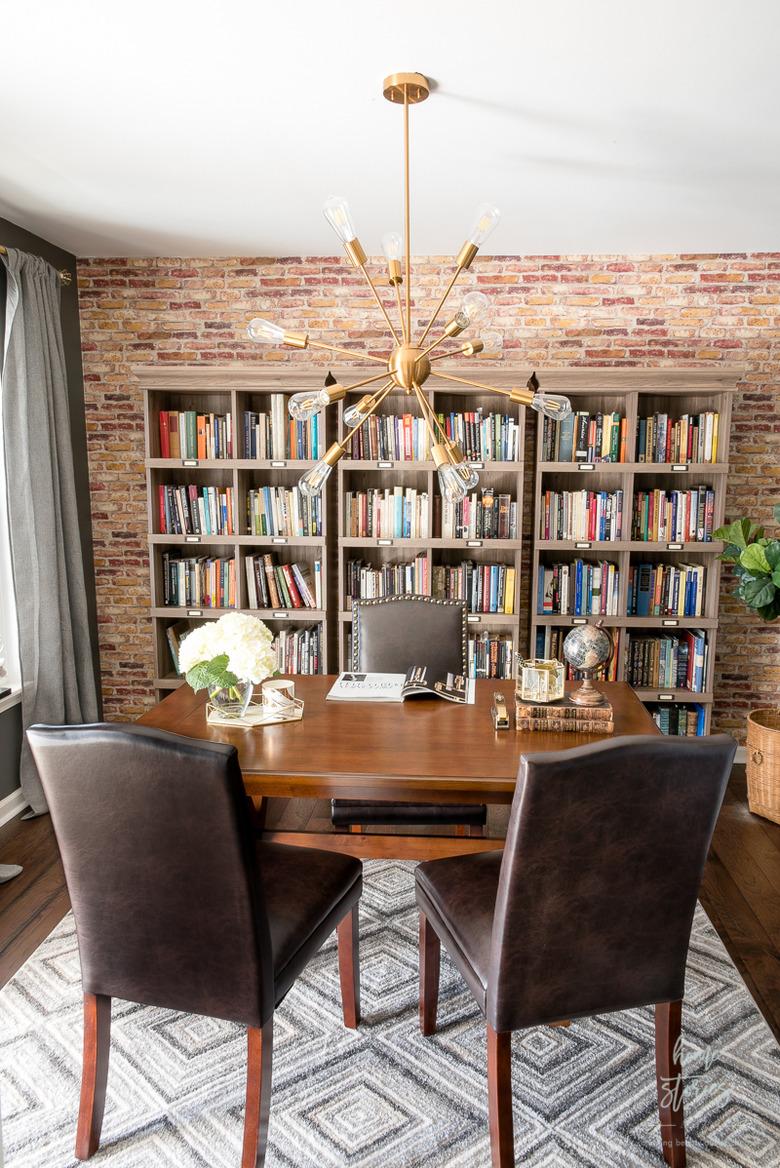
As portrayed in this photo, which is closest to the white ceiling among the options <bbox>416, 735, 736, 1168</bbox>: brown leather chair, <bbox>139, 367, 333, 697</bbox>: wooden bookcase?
<bbox>139, 367, 333, 697</bbox>: wooden bookcase

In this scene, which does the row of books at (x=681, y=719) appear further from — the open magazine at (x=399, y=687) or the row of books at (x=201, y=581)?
the row of books at (x=201, y=581)

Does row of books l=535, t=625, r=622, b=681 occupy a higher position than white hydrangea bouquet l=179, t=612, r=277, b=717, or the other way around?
white hydrangea bouquet l=179, t=612, r=277, b=717

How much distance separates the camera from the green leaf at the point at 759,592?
3496 millimetres

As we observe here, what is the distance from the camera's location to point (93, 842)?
1645 millimetres

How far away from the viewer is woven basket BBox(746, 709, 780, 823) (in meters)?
3.57

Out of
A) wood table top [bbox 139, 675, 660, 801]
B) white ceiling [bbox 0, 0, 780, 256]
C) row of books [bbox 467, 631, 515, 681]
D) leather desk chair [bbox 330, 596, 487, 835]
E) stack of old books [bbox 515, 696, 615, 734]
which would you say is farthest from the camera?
row of books [bbox 467, 631, 515, 681]

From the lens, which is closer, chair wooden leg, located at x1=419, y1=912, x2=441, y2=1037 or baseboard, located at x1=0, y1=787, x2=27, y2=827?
chair wooden leg, located at x1=419, y1=912, x2=441, y2=1037

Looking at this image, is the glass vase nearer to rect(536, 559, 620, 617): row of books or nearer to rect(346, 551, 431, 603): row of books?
rect(346, 551, 431, 603): row of books

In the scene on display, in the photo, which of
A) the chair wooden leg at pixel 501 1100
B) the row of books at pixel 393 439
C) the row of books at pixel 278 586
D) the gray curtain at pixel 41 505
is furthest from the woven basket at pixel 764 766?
the gray curtain at pixel 41 505

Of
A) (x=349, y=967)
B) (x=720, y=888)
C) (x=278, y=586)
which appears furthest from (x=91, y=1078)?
(x=278, y=586)

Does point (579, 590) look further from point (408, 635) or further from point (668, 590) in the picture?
point (408, 635)

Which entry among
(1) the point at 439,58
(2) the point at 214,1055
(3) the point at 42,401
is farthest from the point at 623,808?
(3) the point at 42,401

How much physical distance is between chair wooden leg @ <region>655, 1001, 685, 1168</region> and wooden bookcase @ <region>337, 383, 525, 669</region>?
228 cm

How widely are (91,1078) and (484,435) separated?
3012mm
